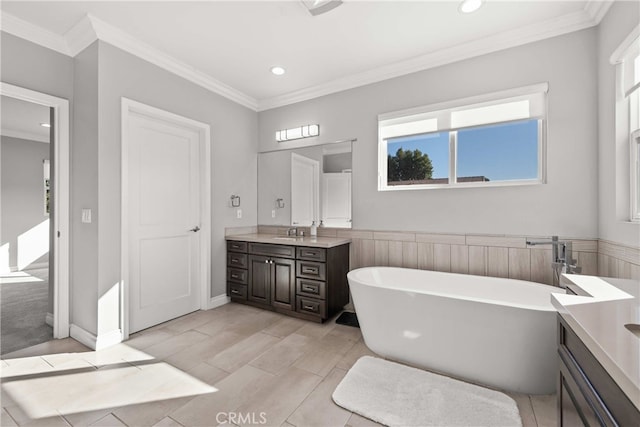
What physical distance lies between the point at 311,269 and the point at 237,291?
44.3 inches

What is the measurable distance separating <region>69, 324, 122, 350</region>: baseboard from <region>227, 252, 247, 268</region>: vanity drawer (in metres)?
1.28

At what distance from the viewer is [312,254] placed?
115 inches

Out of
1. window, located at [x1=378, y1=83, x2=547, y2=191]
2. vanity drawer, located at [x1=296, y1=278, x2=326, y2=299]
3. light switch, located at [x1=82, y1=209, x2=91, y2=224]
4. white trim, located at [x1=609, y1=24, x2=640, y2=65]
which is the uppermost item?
white trim, located at [x1=609, y1=24, x2=640, y2=65]

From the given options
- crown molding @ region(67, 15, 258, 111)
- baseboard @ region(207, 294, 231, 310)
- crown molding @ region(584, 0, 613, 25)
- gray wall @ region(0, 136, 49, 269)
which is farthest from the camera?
gray wall @ region(0, 136, 49, 269)

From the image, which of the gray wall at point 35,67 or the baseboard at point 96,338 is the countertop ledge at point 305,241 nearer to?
the baseboard at point 96,338

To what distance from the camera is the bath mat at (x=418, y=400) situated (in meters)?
1.54

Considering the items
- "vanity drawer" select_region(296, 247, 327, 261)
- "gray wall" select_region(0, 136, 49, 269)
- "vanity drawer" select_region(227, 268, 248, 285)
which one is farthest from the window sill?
"gray wall" select_region(0, 136, 49, 269)

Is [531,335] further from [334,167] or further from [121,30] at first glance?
[121,30]

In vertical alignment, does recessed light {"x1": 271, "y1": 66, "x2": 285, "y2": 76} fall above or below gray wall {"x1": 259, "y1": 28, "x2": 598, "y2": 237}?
above

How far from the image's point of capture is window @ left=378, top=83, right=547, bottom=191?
245 centimetres

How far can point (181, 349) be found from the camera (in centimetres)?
236

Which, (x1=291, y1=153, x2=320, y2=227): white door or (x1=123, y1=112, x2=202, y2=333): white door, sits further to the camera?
(x1=291, y1=153, x2=320, y2=227): white door

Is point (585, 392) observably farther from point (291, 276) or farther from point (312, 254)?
point (291, 276)

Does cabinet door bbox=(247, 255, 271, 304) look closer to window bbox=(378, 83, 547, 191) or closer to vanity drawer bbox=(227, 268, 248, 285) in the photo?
vanity drawer bbox=(227, 268, 248, 285)
